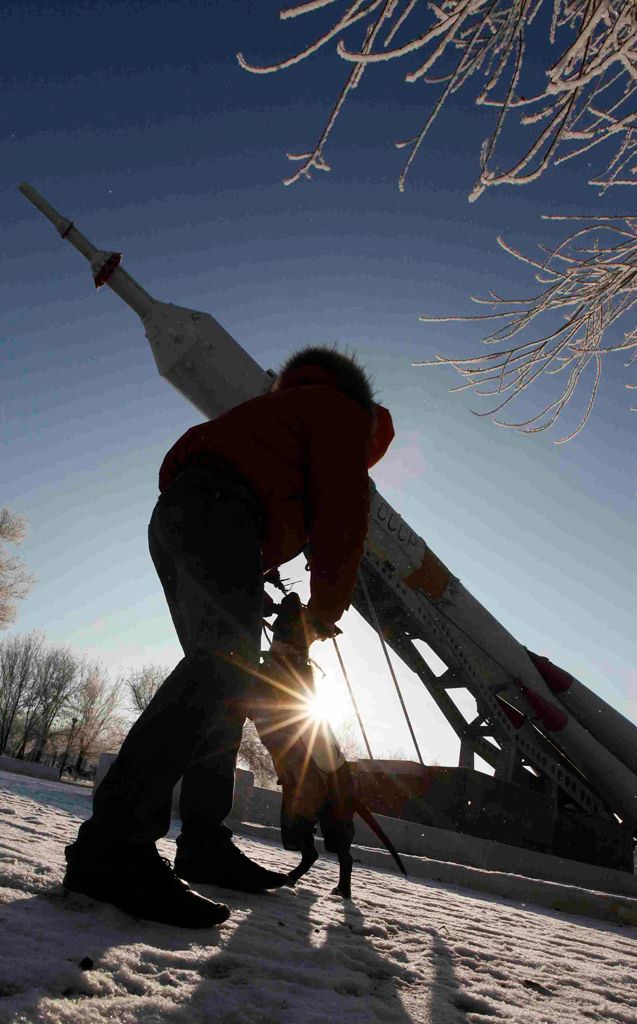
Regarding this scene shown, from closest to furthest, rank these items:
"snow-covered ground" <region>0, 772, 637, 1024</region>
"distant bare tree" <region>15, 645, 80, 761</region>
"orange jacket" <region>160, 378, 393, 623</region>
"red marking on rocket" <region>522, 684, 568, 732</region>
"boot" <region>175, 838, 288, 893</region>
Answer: "snow-covered ground" <region>0, 772, 637, 1024</region> → "orange jacket" <region>160, 378, 393, 623</region> → "boot" <region>175, 838, 288, 893</region> → "red marking on rocket" <region>522, 684, 568, 732</region> → "distant bare tree" <region>15, 645, 80, 761</region>

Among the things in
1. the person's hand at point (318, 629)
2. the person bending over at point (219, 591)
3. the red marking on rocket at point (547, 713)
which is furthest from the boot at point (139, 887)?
the red marking on rocket at point (547, 713)

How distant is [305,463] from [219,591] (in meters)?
0.42

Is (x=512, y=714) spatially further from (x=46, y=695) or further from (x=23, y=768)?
(x=46, y=695)

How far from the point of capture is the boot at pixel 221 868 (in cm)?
178

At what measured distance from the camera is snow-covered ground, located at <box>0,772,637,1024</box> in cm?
82

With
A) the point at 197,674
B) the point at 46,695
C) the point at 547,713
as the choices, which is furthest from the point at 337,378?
the point at 46,695

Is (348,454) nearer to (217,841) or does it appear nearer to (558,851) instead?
(217,841)

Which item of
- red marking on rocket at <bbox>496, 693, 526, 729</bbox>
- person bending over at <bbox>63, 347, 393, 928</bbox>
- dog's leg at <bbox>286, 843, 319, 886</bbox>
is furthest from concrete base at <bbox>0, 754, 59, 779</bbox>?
person bending over at <bbox>63, 347, 393, 928</bbox>

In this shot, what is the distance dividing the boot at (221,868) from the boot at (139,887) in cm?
51

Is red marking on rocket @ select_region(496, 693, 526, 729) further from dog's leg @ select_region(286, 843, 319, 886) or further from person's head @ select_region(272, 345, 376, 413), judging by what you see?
person's head @ select_region(272, 345, 376, 413)

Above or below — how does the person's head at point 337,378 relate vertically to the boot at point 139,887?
above

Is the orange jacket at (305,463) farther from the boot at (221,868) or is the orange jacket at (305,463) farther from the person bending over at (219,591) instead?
the boot at (221,868)

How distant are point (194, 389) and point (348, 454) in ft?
20.9

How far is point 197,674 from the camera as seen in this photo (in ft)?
4.67
